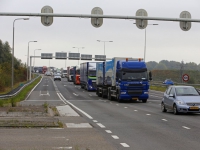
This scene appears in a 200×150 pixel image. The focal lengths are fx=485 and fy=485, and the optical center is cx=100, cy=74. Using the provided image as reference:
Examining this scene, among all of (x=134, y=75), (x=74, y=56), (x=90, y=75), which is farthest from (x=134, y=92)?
(x=74, y=56)

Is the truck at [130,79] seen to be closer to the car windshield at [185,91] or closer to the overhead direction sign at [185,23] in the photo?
the overhead direction sign at [185,23]

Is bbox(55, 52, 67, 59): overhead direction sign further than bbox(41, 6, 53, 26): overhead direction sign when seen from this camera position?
Yes

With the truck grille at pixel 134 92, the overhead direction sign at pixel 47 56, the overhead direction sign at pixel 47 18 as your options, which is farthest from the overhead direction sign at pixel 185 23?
the overhead direction sign at pixel 47 56

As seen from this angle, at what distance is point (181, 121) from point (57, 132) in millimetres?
6485

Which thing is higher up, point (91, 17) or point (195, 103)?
point (91, 17)

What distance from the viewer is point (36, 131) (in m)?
15.3

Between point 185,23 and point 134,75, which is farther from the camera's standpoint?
point 134,75

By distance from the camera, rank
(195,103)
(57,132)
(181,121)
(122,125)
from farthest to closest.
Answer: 1. (195,103)
2. (181,121)
3. (122,125)
4. (57,132)

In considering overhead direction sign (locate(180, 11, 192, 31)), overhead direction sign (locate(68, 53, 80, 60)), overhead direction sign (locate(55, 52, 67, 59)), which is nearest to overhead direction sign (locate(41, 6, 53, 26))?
overhead direction sign (locate(180, 11, 192, 31))

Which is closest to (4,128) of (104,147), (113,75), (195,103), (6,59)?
(104,147)

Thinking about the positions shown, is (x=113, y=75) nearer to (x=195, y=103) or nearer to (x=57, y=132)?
(x=195, y=103)

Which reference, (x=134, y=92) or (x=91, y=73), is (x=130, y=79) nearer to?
(x=134, y=92)

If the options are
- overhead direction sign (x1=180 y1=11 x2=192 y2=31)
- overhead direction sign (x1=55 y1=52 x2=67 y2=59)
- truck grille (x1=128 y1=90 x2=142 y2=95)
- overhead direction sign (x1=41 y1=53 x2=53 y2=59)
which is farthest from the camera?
overhead direction sign (x1=41 y1=53 x2=53 y2=59)

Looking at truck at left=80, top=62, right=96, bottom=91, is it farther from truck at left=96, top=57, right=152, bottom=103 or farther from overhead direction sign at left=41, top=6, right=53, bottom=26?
overhead direction sign at left=41, top=6, right=53, bottom=26
